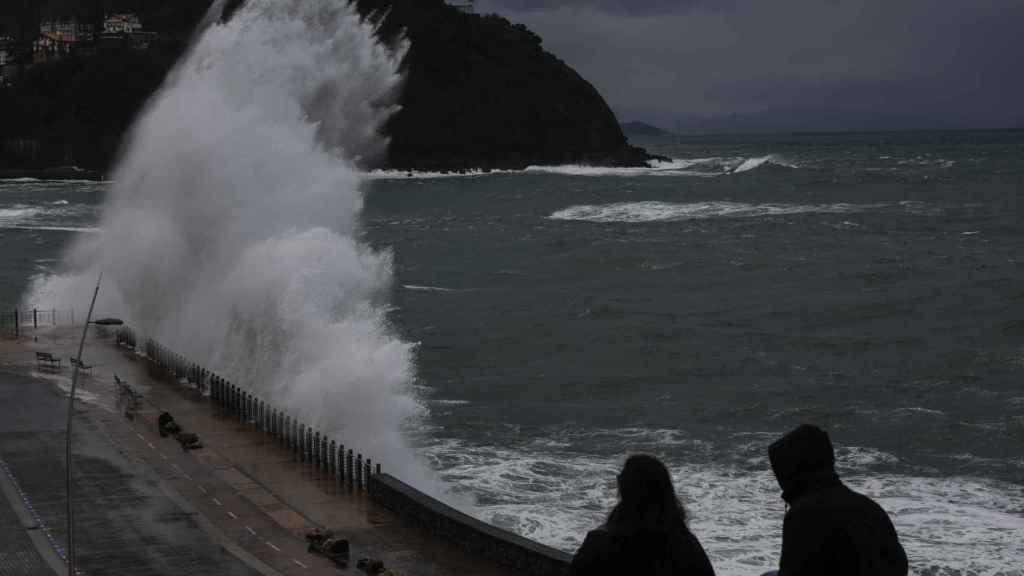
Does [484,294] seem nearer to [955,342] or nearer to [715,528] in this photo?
[955,342]

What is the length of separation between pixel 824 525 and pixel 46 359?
102 ft

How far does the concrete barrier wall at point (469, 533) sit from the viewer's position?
1536 centimetres

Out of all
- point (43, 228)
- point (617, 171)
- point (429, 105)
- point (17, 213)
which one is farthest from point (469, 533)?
point (429, 105)

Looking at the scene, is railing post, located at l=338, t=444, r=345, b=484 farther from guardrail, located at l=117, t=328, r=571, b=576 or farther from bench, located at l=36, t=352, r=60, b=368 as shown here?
bench, located at l=36, t=352, r=60, b=368

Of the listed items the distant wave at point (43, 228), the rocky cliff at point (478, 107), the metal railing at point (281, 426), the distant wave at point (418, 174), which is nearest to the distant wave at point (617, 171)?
the distant wave at point (418, 174)

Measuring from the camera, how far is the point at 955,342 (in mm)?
36719

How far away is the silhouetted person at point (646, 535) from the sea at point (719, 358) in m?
13.5

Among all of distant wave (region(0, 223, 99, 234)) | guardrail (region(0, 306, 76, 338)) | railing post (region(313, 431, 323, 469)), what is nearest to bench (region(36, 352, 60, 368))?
guardrail (region(0, 306, 76, 338))

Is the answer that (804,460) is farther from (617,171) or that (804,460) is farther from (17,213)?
(617,171)

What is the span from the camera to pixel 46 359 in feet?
108

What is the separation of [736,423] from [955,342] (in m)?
12.1

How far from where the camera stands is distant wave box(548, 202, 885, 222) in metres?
85.7

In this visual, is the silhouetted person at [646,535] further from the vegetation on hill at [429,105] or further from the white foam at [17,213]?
the vegetation on hill at [429,105]

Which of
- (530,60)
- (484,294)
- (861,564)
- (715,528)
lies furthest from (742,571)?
(530,60)
